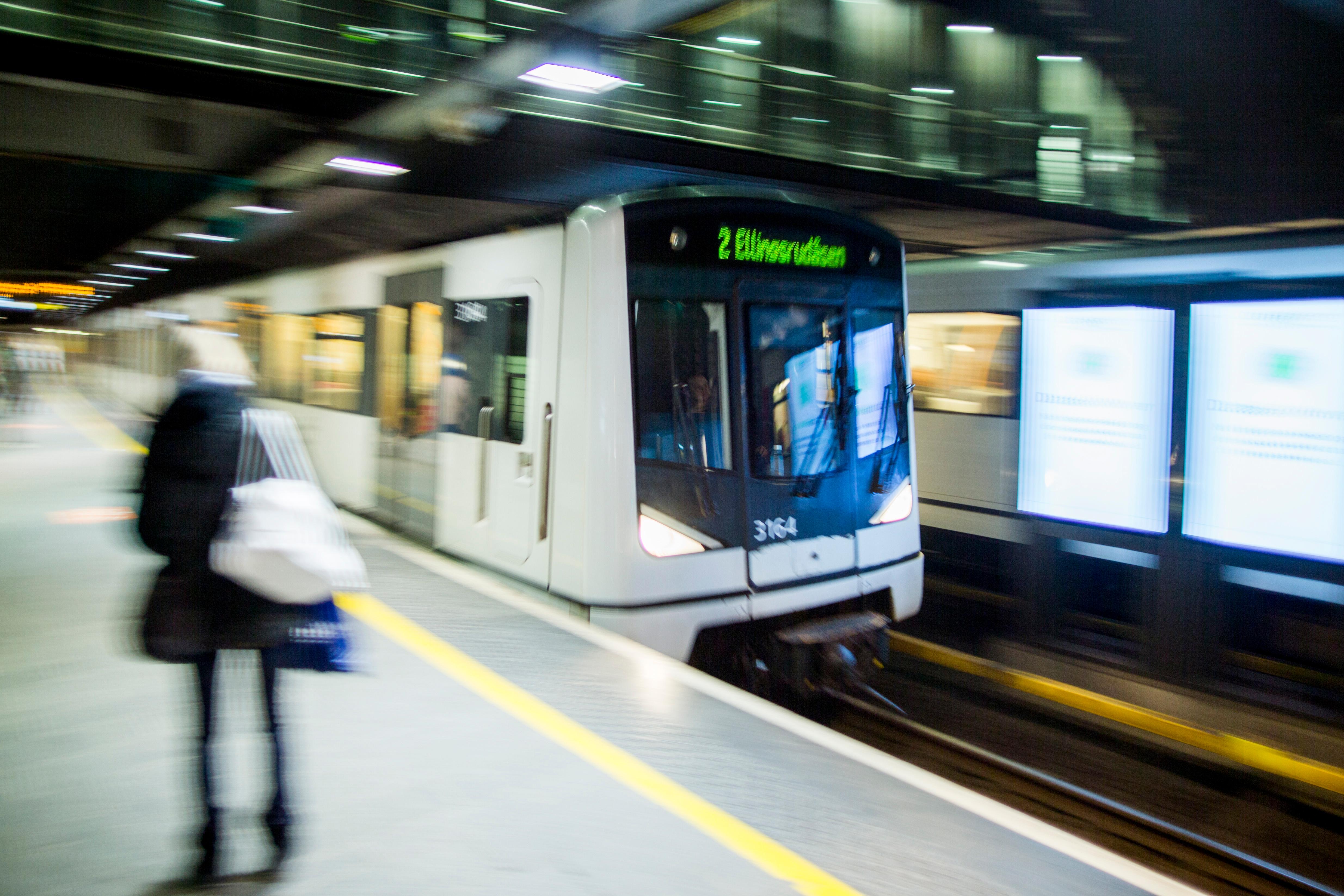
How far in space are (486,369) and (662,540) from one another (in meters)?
1.75

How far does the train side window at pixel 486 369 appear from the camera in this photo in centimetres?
520

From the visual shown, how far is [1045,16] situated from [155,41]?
30.1 ft

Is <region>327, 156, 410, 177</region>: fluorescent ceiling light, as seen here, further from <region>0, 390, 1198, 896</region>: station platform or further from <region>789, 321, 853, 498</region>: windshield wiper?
<region>789, 321, 853, 498</region>: windshield wiper

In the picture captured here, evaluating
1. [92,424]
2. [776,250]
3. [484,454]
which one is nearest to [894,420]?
[776,250]

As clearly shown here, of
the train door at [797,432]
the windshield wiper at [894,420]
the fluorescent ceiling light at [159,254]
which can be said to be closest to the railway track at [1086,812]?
the train door at [797,432]

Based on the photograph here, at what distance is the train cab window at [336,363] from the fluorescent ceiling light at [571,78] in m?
2.90

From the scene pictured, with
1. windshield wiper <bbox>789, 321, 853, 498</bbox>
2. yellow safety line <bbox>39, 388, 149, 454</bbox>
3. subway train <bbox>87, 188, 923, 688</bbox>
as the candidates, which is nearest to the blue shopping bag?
subway train <bbox>87, 188, 923, 688</bbox>

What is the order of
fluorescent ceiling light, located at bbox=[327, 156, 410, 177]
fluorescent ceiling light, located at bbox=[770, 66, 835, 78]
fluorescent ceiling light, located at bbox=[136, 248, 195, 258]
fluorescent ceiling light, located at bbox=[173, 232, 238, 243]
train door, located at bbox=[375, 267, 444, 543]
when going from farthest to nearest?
fluorescent ceiling light, located at bbox=[136, 248, 195, 258]
fluorescent ceiling light, located at bbox=[770, 66, 835, 78]
fluorescent ceiling light, located at bbox=[173, 232, 238, 243]
fluorescent ceiling light, located at bbox=[327, 156, 410, 177]
train door, located at bbox=[375, 267, 444, 543]

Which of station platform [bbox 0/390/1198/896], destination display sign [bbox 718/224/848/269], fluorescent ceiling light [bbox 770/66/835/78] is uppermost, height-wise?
fluorescent ceiling light [bbox 770/66/835/78]

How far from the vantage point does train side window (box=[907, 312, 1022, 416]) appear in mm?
7410

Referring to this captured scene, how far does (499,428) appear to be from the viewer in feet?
17.7

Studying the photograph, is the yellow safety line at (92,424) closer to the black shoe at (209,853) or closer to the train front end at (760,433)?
the train front end at (760,433)

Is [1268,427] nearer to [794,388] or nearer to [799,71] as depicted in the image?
[794,388]

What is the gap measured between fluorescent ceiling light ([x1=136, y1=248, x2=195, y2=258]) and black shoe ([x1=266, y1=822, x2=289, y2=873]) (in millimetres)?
13398
